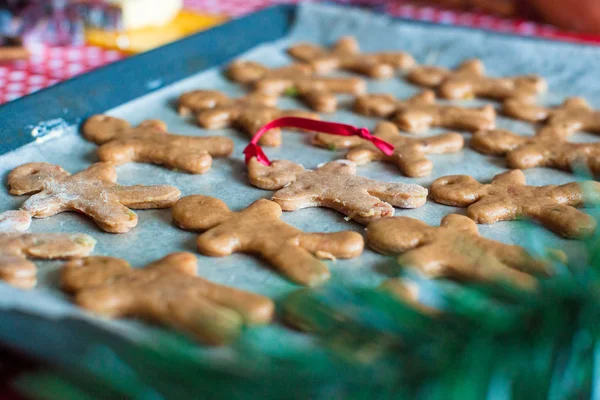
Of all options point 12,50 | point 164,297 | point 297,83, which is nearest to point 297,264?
point 164,297

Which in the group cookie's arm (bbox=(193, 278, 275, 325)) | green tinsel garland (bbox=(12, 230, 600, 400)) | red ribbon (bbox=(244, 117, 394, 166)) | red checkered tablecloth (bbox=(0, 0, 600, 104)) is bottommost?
red checkered tablecloth (bbox=(0, 0, 600, 104))

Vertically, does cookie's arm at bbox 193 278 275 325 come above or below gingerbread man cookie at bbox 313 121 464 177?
above

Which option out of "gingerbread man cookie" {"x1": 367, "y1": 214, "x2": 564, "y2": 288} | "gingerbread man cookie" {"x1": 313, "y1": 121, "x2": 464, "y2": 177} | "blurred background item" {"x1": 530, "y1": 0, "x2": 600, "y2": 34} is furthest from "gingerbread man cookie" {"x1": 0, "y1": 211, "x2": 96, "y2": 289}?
"blurred background item" {"x1": 530, "y1": 0, "x2": 600, "y2": 34}

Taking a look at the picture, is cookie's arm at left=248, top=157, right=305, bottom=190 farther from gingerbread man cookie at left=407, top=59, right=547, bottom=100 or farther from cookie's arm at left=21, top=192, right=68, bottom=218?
gingerbread man cookie at left=407, top=59, right=547, bottom=100

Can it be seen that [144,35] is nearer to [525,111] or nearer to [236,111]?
[236,111]

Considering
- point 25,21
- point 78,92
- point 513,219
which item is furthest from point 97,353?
point 25,21

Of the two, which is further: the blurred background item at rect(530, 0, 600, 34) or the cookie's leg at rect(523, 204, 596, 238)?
the blurred background item at rect(530, 0, 600, 34)

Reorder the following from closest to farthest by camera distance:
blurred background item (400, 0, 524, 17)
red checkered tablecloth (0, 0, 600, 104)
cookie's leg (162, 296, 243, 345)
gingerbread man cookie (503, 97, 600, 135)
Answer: cookie's leg (162, 296, 243, 345) < gingerbread man cookie (503, 97, 600, 135) < red checkered tablecloth (0, 0, 600, 104) < blurred background item (400, 0, 524, 17)

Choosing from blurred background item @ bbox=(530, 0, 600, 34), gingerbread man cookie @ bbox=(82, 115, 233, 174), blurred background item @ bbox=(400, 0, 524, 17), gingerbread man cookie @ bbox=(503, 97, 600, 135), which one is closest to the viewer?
gingerbread man cookie @ bbox=(82, 115, 233, 174)
